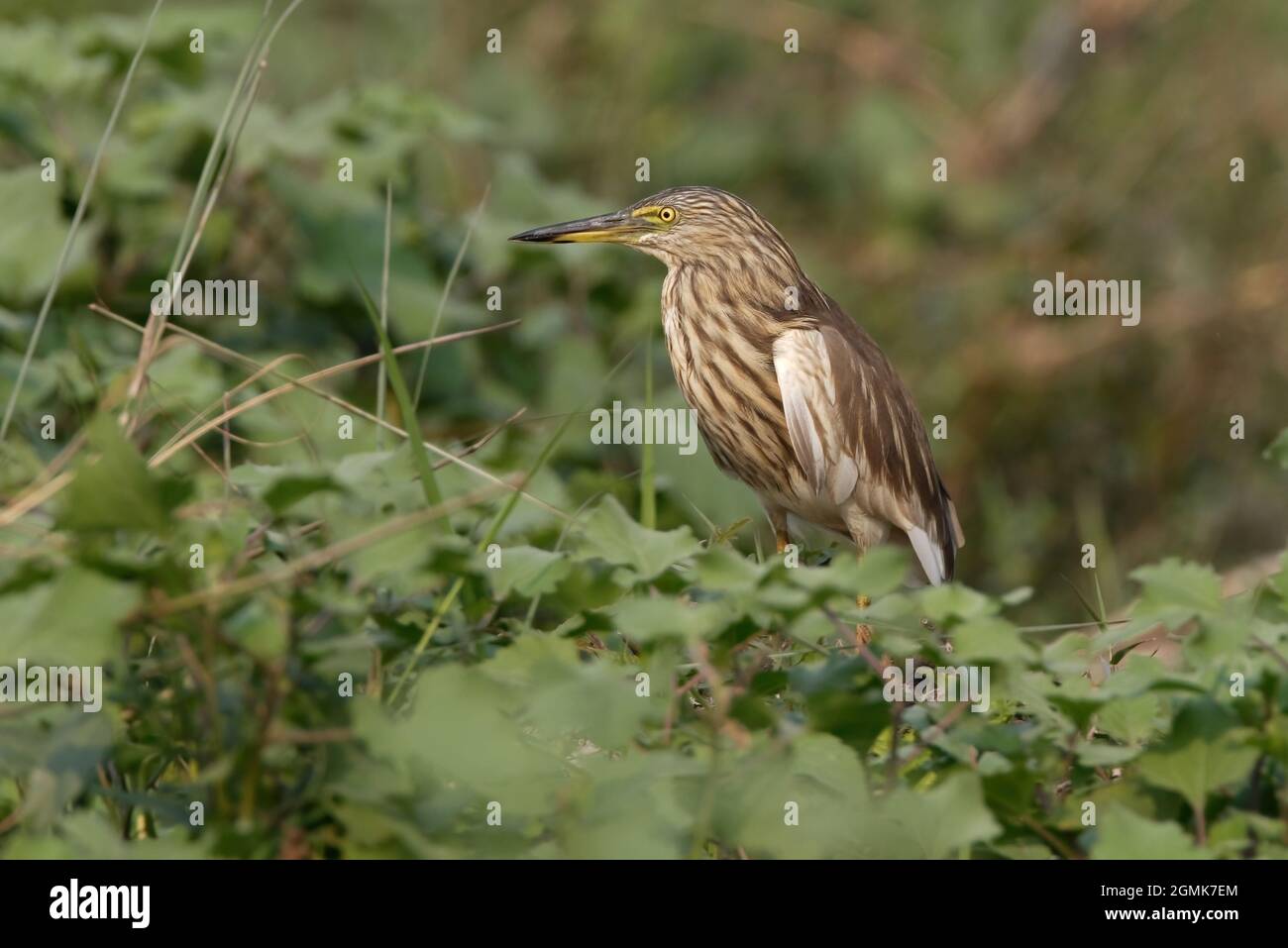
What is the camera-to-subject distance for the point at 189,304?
4574mm

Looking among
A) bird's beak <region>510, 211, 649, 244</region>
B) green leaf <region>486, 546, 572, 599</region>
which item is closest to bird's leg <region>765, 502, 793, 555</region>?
bird's beak <region>510, 211, 649, 244</region>

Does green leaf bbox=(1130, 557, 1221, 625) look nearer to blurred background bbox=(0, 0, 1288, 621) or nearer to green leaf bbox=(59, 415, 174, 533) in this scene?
green leaf bbox=(59, 415, 174, 533)

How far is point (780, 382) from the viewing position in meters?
3.69

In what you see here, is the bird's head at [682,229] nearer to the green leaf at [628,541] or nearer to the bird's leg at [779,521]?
the bird's leg at [779,521]

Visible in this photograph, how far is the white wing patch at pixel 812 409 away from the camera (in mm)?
3668

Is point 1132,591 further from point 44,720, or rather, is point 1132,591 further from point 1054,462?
point 44,720

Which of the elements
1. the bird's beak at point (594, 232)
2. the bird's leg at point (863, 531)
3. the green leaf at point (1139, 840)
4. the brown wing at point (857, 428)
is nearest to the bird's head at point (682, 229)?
the bird's beak at point (594, 232)

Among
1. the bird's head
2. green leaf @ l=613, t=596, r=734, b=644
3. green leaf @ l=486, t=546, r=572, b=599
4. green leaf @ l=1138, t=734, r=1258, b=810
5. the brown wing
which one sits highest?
the bird's head

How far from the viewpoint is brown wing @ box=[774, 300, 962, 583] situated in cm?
368

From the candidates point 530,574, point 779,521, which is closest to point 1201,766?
point 530,574

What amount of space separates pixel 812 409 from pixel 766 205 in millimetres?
4555

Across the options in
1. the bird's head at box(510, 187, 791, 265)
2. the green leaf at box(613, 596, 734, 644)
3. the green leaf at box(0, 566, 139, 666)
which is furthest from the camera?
the bird's head at box(510, 187, 791, 265)

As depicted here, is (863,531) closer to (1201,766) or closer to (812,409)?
(812,409)

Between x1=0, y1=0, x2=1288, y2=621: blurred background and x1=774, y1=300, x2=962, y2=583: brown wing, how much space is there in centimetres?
44
